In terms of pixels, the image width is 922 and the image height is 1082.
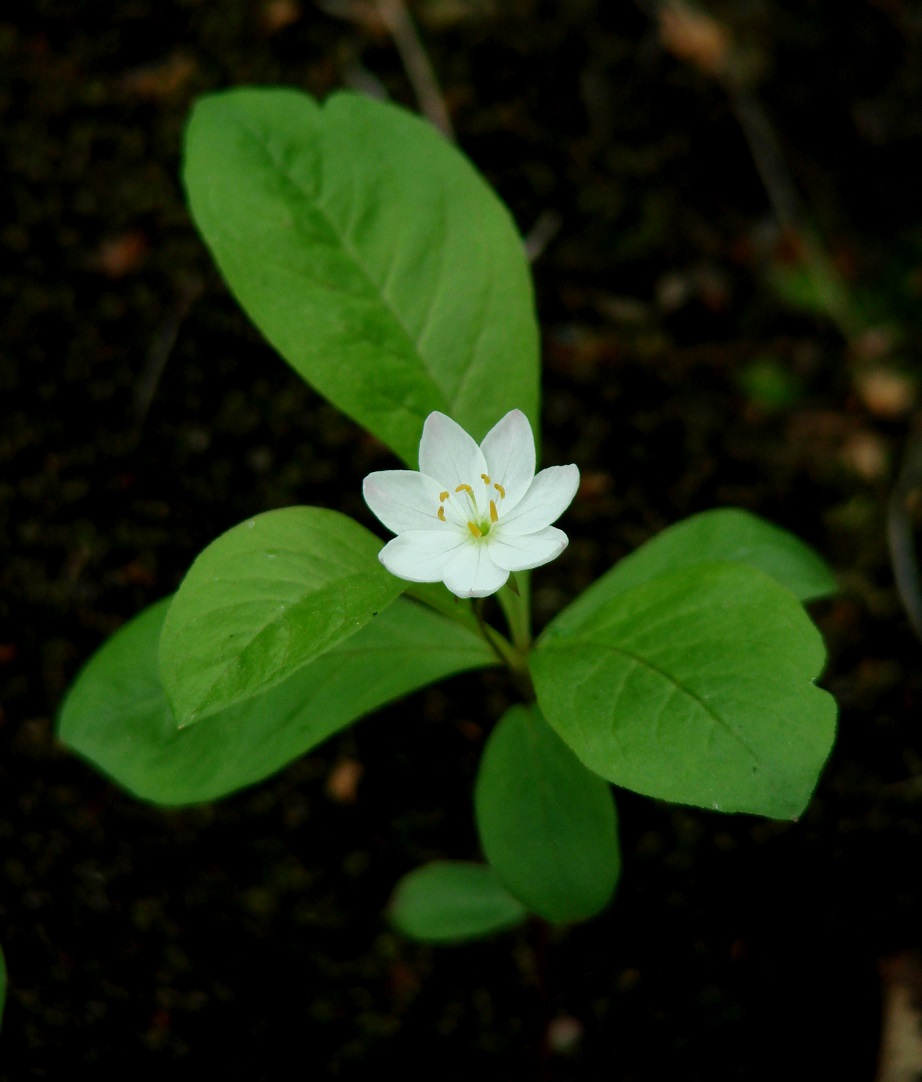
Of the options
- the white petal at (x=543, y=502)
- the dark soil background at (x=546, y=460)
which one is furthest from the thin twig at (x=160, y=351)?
the white petal at (x=543, y=502)

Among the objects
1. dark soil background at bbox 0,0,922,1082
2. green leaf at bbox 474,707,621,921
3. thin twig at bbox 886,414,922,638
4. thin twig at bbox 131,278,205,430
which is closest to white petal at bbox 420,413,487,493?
green leaf at bbox 474,707,621,921

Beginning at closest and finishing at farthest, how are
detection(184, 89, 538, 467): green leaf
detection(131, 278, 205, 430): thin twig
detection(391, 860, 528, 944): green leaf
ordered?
detection(184, 89, 538, 467): green leaf → detection(391, 860, 528, 944): green leaf → detection(131, 278, 205, 430): thin twig

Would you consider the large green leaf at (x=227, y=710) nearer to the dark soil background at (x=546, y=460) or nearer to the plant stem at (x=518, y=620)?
the plant stem at (x=518, y=620)

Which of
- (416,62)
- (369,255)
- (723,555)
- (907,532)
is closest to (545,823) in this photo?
(723,555)

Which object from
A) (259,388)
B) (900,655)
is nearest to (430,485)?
(259,388)

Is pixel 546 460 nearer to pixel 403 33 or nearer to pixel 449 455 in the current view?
pixel 449 455

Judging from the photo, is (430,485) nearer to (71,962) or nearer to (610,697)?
(610,697)

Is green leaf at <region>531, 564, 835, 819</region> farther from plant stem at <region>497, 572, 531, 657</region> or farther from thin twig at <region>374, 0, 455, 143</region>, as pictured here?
thin twig at <region>374, 0, 455, 143</region>
